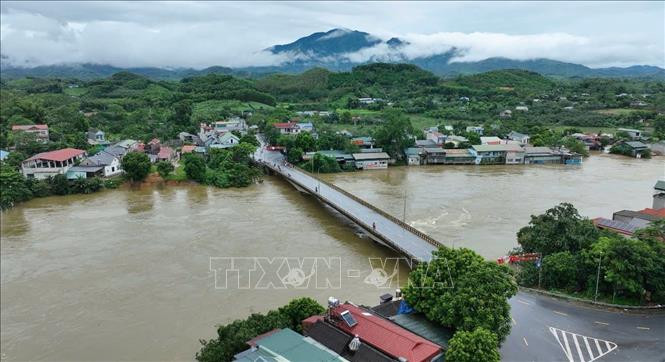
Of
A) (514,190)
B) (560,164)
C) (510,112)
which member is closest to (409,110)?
(510,112)

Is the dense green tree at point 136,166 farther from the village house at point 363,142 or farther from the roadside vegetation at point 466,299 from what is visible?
the roadside vegetation at point 466,299

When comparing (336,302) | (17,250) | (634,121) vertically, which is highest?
(634,121)

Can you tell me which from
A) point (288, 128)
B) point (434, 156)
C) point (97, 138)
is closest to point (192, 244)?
point (434, 156)

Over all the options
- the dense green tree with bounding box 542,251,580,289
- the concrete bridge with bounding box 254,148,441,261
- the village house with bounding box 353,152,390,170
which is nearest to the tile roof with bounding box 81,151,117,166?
the concrete bridge with bounding box 254,148,441,261

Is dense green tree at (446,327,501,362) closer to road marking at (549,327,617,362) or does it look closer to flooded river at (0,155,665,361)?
road marking at (549,327,617,362)

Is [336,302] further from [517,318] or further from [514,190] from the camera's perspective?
[514,190]

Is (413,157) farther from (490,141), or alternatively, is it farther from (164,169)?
(164,169)

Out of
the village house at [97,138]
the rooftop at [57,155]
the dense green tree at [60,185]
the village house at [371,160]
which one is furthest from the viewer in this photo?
the village house at [97,138]

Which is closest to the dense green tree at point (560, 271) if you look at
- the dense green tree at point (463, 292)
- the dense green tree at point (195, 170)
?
the dense green tree at point (463, 292)
